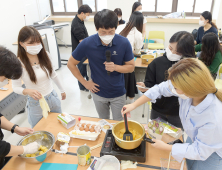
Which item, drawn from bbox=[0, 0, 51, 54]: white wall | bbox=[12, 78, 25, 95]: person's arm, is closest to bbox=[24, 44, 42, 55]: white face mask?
bbox=[12, 78, 25, 95]: person's arm

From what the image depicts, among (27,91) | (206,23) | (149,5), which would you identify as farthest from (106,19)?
(149,5)

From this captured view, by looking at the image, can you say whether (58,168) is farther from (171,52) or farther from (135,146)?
(171,52)

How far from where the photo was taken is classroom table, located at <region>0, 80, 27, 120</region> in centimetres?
235

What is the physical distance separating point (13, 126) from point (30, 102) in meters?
0.32

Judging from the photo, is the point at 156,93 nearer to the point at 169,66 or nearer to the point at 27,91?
the point at 169,66

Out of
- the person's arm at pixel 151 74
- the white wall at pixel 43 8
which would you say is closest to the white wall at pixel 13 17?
the white wall at pixel 43 8

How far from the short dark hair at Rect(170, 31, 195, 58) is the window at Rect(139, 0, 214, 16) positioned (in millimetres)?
4832

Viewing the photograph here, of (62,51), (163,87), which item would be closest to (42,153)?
(163,87)

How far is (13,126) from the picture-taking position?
1.42 meters

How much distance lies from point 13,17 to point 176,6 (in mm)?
4975

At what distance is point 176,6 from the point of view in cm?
541

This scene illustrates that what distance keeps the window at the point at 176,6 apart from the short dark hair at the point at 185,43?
4832 millimetres

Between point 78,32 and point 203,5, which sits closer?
point 78,32

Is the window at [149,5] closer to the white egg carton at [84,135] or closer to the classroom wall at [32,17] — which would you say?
the classroom wall at [32,17]
